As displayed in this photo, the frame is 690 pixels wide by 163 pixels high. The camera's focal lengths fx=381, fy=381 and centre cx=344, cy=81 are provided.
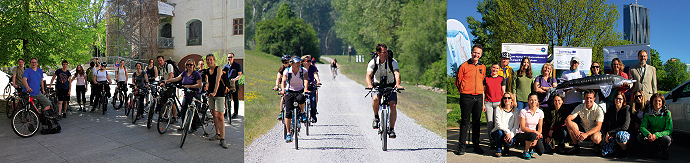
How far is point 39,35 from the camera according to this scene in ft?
28.4

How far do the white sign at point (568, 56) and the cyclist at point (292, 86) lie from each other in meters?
5.41

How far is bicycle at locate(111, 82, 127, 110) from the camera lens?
855 cm

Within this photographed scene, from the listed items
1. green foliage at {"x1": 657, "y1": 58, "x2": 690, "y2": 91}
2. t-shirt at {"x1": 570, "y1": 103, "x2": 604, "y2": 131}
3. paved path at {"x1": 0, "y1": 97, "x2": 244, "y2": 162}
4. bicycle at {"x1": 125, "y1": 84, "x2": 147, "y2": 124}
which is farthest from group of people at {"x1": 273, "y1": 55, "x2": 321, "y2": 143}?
green foliage at {"x1": 657, "y1": 58, "x2": 690, "y2": 91}

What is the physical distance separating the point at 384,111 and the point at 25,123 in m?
5.96

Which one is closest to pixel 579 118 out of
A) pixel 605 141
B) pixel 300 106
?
pixel 605 141

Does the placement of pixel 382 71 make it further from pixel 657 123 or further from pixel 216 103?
pixel 657 123

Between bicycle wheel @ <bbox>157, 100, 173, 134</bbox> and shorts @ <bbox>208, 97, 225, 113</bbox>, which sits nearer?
shorts @ <bbox>208, 97, 225, 113</bbox>

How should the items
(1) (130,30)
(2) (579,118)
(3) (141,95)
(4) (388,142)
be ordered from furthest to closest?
(1) (130,30), (3) (141,95), (2) (579,118), (4) (388,142)

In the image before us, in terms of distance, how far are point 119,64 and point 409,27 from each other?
24.9ft

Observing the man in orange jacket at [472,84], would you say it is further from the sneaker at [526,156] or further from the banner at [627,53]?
the banner at [627,53]

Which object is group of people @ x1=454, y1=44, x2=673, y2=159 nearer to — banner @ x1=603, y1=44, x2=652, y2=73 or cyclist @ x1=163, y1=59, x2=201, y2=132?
banner @ x1=603, y1=44, x2=652, y2=73

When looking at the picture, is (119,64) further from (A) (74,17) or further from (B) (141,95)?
(A) (74,17)

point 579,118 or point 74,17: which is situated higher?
point 74,17

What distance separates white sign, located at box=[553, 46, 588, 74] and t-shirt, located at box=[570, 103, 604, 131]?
7.42 ft
